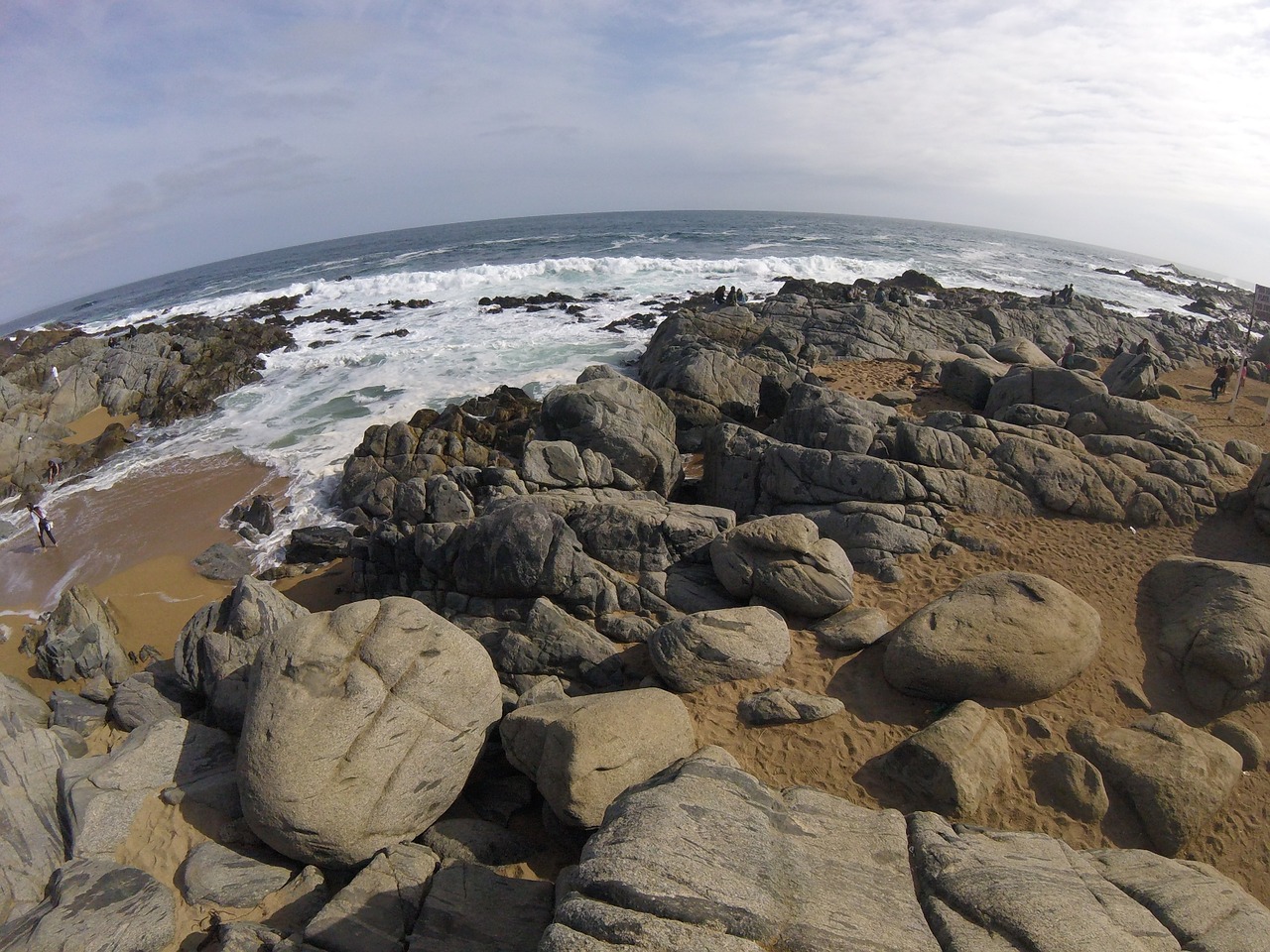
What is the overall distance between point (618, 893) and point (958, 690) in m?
6.30

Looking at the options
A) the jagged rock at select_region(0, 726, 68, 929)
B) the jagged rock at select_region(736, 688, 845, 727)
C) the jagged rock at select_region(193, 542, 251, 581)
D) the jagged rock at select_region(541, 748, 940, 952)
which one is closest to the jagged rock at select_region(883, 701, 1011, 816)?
the jagged rock at select_region(736, 688, 845, 727)

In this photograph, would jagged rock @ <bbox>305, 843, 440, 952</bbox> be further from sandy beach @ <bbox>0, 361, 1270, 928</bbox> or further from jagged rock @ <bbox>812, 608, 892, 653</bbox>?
jagged rock @ <bbox>812, 608, 892, 653</bbox>

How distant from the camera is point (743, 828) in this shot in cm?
466

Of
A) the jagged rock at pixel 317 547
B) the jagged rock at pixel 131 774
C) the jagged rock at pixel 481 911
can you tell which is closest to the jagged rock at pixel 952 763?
the jagged rock at pixel 481 911

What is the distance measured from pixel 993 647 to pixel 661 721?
15.8ft

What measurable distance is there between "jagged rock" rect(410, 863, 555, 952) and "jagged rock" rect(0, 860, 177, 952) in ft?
8.72

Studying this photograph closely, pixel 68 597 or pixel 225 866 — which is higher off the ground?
pixel 68 597

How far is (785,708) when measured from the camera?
8.05m

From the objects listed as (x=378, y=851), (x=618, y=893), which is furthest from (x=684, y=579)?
(x=618, y=893)

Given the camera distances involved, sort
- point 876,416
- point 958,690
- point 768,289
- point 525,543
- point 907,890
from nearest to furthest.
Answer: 1. point 907,890
2. point 958,690
3. point 525,543
4. point 876,416
5. point 768,289

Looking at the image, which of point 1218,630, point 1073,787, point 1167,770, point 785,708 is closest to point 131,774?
point 785,708

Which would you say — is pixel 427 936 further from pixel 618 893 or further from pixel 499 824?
pixel 618 893

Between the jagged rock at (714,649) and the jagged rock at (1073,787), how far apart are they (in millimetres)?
3358

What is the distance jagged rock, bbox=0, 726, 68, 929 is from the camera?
610cm
